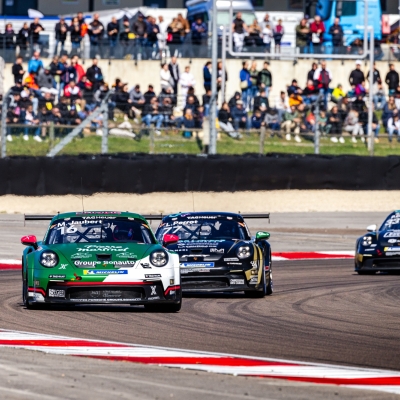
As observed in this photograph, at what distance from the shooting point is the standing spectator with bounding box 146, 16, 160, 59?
106 feet

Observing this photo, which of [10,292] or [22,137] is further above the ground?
[22,137]

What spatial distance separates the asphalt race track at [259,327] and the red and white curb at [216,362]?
8.3 inches

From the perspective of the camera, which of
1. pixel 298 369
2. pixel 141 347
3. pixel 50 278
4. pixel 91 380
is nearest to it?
pixel 91 380

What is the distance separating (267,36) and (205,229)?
20485mm

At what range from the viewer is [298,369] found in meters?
7.20

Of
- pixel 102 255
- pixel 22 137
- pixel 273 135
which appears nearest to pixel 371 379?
pixel 102 255

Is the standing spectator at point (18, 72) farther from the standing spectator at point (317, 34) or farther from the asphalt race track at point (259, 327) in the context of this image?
the asphalt race track at point (259, 327)

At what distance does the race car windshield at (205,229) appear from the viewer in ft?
44.7

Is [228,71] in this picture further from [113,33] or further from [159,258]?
[159,258]

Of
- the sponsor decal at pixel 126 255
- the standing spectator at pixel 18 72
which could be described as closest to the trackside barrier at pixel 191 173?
the standing spectator at pixel 18 72

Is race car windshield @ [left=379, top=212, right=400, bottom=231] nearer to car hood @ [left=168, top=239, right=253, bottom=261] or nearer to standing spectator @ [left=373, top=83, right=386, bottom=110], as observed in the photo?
car hood @ [left=168, top=239, right=253, bottom=261]

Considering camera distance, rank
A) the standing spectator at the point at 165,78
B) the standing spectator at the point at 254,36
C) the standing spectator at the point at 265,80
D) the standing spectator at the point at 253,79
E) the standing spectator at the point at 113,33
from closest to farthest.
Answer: the standing spectator at the point at 165,78
the standing spectator at the point at 265,80
the standing spectator at the point at 253,79
the standing spectator at the point at 113,33
the standing spectator at the point at 254,36

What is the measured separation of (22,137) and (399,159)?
9005 mm

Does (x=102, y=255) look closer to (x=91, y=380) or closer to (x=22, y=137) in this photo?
(x=91, y=380)
